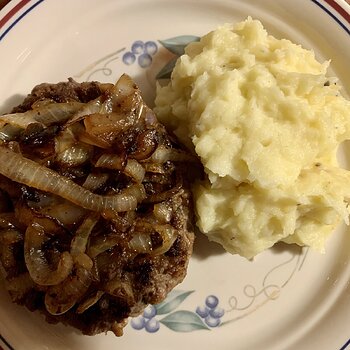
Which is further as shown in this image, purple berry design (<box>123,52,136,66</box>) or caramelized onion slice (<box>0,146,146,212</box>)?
purple berry design (<box>123,52,136,66</box>)

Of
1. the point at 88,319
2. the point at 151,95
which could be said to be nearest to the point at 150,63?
the point at 151,95

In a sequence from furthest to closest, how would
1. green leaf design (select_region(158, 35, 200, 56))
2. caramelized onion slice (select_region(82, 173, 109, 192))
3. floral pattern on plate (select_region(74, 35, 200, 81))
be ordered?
green leaf design (select_region(158, 35, 200, 56)), floral pattern on plate (select_region(74, 35, 200, 81)), caramelized onion slice (select_region(82, 173, 109, 192))

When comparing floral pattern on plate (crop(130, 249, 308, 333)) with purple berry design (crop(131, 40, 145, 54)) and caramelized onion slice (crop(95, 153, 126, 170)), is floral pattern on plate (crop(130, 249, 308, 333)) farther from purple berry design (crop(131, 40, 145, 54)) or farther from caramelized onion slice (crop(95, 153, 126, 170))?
purple berry design (crop(131, 40, 145, 54))

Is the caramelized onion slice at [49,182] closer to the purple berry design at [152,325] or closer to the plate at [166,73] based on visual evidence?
the plate at [166,73]

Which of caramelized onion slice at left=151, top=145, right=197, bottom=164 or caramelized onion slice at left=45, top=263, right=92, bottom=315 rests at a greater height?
caramelized onion slice at left=151, top=145, right=197, bottom=164

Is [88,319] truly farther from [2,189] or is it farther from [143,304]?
[2,189]

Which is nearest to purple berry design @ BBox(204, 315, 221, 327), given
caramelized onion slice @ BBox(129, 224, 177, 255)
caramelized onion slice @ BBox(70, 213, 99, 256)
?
caramelized onion slice @ BBox(129, 224, 177, 255)

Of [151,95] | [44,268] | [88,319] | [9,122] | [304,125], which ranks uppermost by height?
[304,125]
